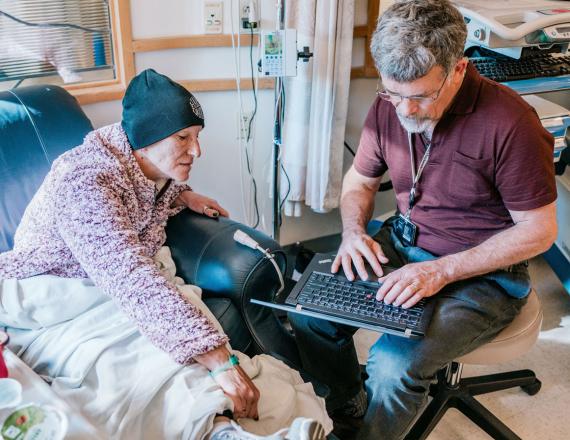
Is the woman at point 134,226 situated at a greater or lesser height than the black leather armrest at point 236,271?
greater

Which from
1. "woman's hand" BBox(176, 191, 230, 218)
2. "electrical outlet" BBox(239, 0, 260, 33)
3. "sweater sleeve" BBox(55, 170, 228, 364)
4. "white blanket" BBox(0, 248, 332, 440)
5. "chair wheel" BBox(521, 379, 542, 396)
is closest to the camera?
"white blanket" BBox(0, 248, 332, 440)

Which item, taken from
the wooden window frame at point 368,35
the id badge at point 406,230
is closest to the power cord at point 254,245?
the id badge at point 406,230

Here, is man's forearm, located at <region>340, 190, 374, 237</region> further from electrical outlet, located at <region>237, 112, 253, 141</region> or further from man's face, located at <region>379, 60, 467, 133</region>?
electrical outlet, located at <region>237, 112, 253, 141</region>

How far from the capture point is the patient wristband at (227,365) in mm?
1290

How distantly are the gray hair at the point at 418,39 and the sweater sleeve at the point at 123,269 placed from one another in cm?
70

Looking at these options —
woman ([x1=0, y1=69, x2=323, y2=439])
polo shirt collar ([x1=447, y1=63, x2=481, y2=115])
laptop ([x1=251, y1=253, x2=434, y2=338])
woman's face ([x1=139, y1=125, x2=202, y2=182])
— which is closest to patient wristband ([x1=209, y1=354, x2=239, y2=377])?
woman ([x1=0, y1=69, x2=323, y2=439])

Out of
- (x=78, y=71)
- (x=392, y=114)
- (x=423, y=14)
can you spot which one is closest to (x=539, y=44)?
(x=392, y=114)

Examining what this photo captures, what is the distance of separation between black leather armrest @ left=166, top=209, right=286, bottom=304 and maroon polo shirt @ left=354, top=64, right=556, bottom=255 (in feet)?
1.37

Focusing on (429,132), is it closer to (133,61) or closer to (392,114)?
(392,114)

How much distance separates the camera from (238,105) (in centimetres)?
236

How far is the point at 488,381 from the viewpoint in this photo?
6.25 feet

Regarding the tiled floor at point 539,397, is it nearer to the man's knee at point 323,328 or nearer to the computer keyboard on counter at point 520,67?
the man's knee at point 323,328

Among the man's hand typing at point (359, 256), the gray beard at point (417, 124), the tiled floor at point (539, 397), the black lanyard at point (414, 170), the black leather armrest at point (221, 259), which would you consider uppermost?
the gray beard at point (417, 124)

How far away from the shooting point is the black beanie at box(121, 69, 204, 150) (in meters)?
1.47
